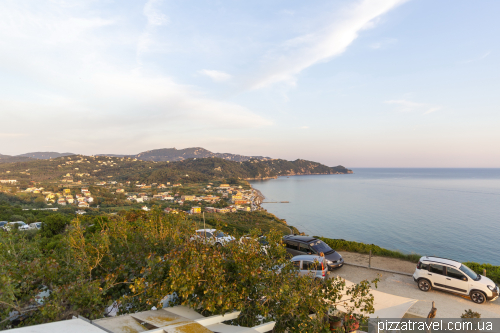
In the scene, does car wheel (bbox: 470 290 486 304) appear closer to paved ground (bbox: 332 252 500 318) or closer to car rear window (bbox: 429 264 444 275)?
paved ground (bbox: 332 252 500 318)

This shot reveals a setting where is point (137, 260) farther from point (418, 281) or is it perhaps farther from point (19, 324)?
point (418, 281)

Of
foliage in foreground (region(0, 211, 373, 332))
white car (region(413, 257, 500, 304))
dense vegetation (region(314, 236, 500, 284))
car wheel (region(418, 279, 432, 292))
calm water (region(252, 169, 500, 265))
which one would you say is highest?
foliage in foreground (region(0, 211, 373, 332))

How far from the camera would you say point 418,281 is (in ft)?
30.6

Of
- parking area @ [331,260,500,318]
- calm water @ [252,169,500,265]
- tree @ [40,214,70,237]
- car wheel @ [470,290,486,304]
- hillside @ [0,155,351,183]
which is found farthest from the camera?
hillside @ [0,155,351,183]

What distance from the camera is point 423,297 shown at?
864 centimetres

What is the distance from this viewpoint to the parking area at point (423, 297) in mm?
7531

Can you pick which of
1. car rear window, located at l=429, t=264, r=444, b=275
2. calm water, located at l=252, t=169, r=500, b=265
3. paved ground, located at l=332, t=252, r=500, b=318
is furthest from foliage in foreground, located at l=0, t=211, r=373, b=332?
calm water, located at l=252, t=169, r=500, b=265

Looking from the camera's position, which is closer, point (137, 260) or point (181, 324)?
point (181, 324)

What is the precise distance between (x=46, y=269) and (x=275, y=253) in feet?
13.7

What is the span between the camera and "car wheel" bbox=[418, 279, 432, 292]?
29.8 feet

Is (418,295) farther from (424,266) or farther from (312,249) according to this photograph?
(312,249)

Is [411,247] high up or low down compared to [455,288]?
down

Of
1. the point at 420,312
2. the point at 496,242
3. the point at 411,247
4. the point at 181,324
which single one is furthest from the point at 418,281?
the point at 496,242

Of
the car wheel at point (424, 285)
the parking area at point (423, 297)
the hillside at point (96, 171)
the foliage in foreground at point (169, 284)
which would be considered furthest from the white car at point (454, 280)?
the hillside at point (96, 171)
